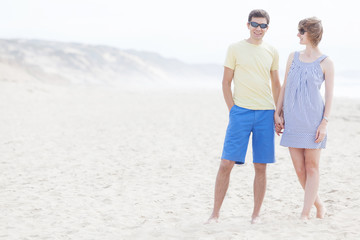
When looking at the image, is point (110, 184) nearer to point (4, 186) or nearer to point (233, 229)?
point (4, 186)

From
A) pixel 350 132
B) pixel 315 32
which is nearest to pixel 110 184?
pixel 315 32

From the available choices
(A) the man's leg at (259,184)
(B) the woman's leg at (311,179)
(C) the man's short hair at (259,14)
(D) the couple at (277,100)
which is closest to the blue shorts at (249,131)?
(D) the couple at (277,100)

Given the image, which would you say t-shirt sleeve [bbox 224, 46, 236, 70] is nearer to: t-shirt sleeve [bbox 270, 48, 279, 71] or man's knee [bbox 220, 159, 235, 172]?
t-shirt sleeve [bbox 270, 48, 279, 71]

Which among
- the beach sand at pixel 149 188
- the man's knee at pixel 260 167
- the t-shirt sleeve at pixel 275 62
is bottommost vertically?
the beach sand at pixel 149 188

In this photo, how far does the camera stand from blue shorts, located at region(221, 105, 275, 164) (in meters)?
3.71

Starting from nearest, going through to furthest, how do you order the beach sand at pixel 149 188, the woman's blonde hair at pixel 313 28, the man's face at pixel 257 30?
the woman's blonde hair at pixel 313 28
the man's face at pixel 257 30
the beach sand at pixel 149 188

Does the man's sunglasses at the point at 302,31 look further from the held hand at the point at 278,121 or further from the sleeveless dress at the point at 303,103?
the held hand at the point at 278,121

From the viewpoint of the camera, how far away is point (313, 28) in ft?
11.6

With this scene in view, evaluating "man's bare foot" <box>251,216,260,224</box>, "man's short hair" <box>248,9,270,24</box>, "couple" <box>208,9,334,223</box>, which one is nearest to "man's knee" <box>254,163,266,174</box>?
"couple" <box>208,9,334,223</box>

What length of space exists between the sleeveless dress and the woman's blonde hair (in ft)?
0.50

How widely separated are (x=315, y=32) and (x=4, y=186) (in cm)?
425

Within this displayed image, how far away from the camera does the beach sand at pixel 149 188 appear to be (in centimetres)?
398

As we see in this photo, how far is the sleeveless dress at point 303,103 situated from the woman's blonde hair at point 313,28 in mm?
154

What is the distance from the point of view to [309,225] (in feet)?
12.2
